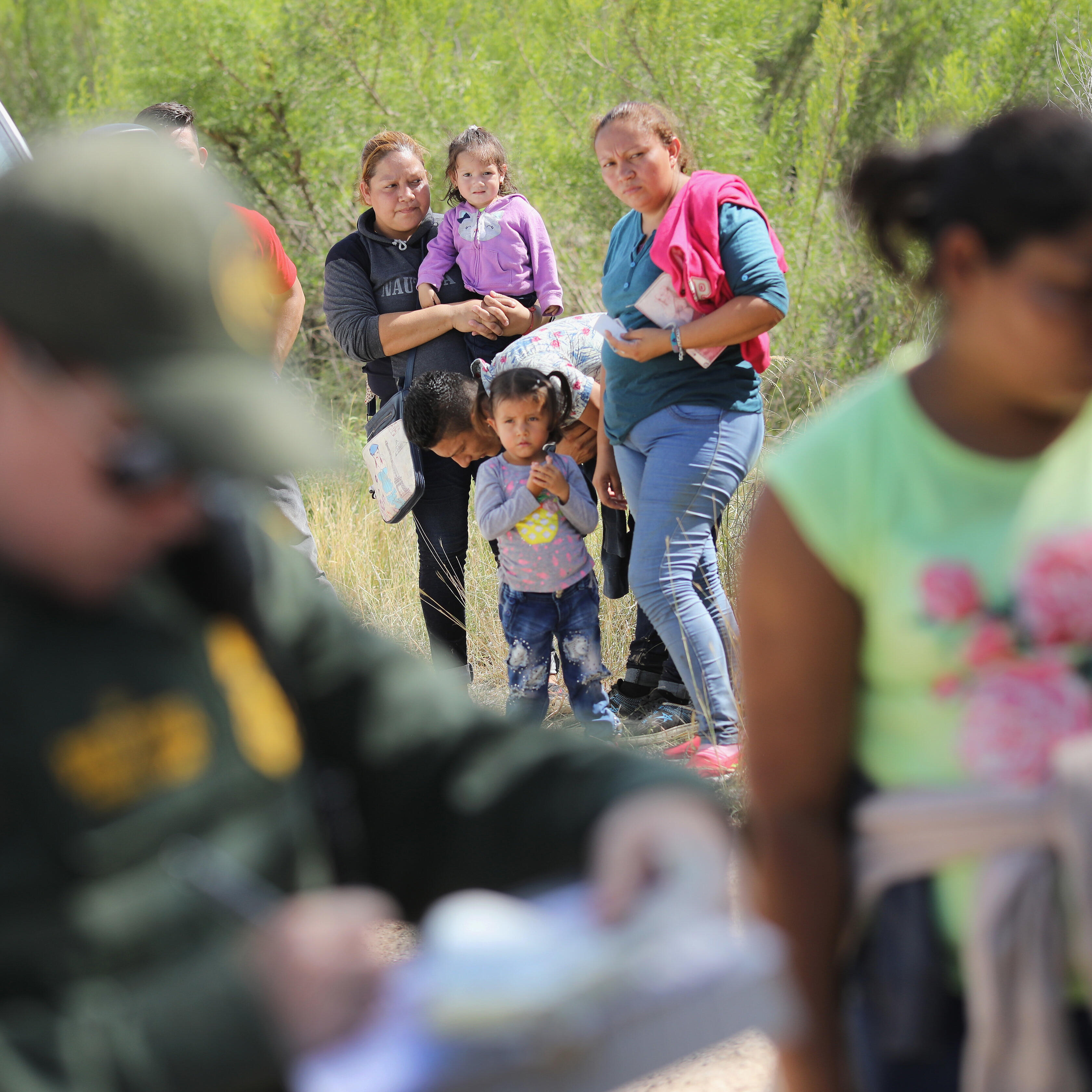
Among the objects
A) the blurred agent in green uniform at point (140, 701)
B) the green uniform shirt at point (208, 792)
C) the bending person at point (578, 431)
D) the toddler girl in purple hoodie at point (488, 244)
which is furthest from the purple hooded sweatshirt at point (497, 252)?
the blurred agent in green uniform at point (140, 701)

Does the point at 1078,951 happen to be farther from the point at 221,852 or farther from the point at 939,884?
the point at 221,852

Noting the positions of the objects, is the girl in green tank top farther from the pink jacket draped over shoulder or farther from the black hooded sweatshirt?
the black hooded sweatshirt

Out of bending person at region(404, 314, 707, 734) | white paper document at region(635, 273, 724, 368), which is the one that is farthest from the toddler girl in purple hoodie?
white paper document at region(635, 273, 724, 368)

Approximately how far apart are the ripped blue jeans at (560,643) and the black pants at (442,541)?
0.45 meters

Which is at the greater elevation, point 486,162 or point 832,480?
point 486,162

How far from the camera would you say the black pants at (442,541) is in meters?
4.50

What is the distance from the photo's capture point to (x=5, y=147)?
364 centimetres

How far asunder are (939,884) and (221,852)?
70 cm

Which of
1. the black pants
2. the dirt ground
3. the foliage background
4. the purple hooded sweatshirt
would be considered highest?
the foliage background

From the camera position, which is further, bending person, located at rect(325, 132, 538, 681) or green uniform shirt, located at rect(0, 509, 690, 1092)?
bending person, located at rect(325, 132, 538, 681)

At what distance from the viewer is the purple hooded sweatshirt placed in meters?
4.64

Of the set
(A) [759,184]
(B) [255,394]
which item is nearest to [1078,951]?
(B) [255,394]

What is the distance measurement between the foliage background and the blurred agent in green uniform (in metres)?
4.17

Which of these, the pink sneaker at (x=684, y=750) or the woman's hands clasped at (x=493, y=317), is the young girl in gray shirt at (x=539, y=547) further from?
the woman's hands clasped at (x=493, y=317)
